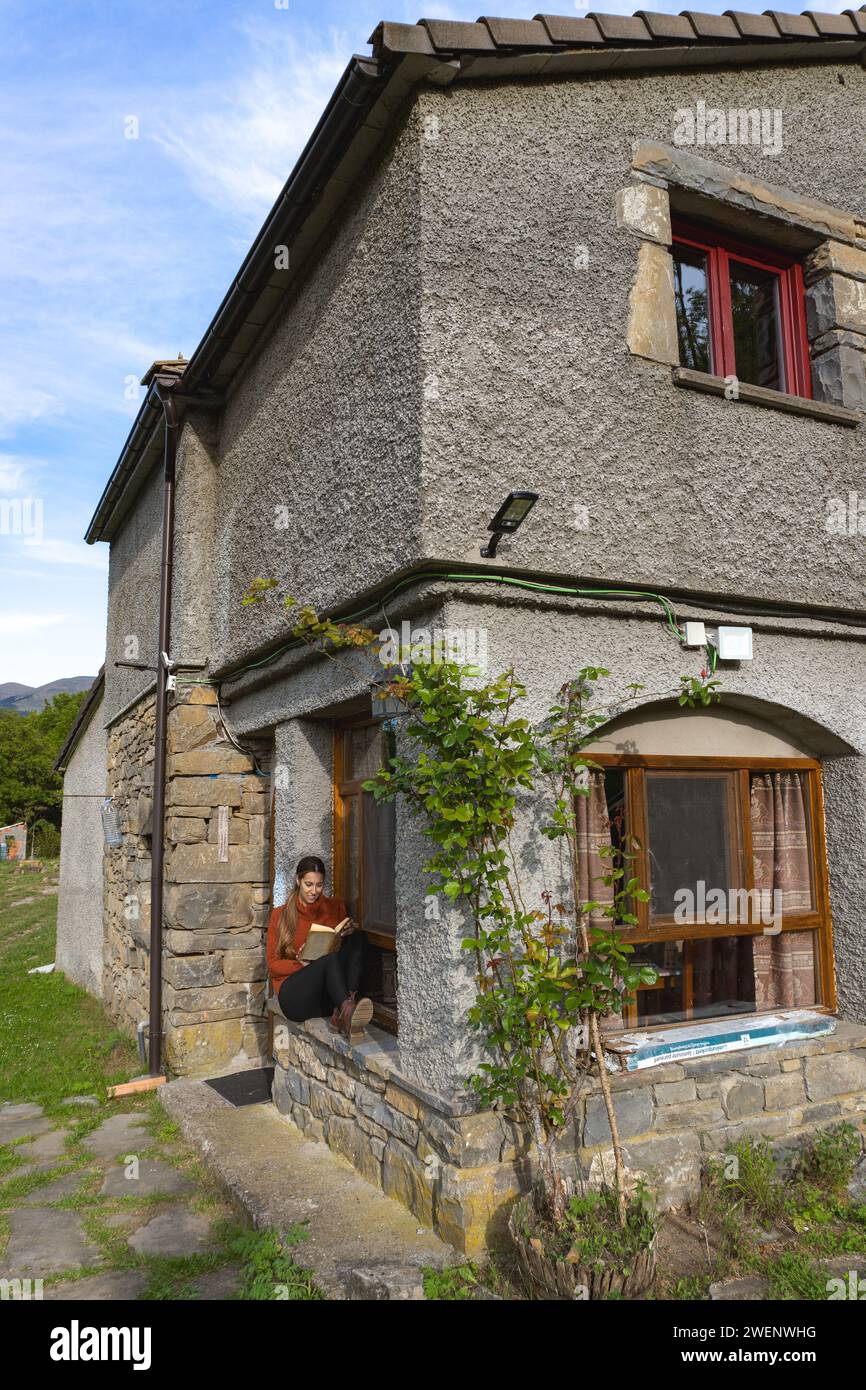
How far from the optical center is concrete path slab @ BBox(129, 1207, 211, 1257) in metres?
4.04

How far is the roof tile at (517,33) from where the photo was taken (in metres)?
4.17

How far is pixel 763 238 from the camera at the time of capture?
5.23 meters

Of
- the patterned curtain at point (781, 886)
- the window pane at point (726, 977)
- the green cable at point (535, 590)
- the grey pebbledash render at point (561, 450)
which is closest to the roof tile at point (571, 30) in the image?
the grey pebbledash render at point (561, 450)

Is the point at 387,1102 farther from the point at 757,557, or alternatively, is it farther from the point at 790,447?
the point at 790,447

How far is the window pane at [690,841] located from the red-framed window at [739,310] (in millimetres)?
2252

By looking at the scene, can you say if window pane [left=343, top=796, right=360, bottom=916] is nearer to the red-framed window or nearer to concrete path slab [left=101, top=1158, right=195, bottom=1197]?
concrete path slab [left=101, top=1158, right=195, bottom=1197]

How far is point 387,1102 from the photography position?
4.20 m

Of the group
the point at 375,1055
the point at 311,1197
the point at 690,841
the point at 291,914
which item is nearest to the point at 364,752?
the point at 291,914

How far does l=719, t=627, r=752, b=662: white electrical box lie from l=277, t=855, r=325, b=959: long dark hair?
2.59m

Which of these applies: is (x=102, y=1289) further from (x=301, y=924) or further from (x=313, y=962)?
(x=301, y=924)

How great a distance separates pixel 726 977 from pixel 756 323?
146 inches

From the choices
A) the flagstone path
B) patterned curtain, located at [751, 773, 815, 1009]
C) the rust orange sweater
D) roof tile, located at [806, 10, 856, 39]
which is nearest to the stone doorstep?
the rust orange sweater
